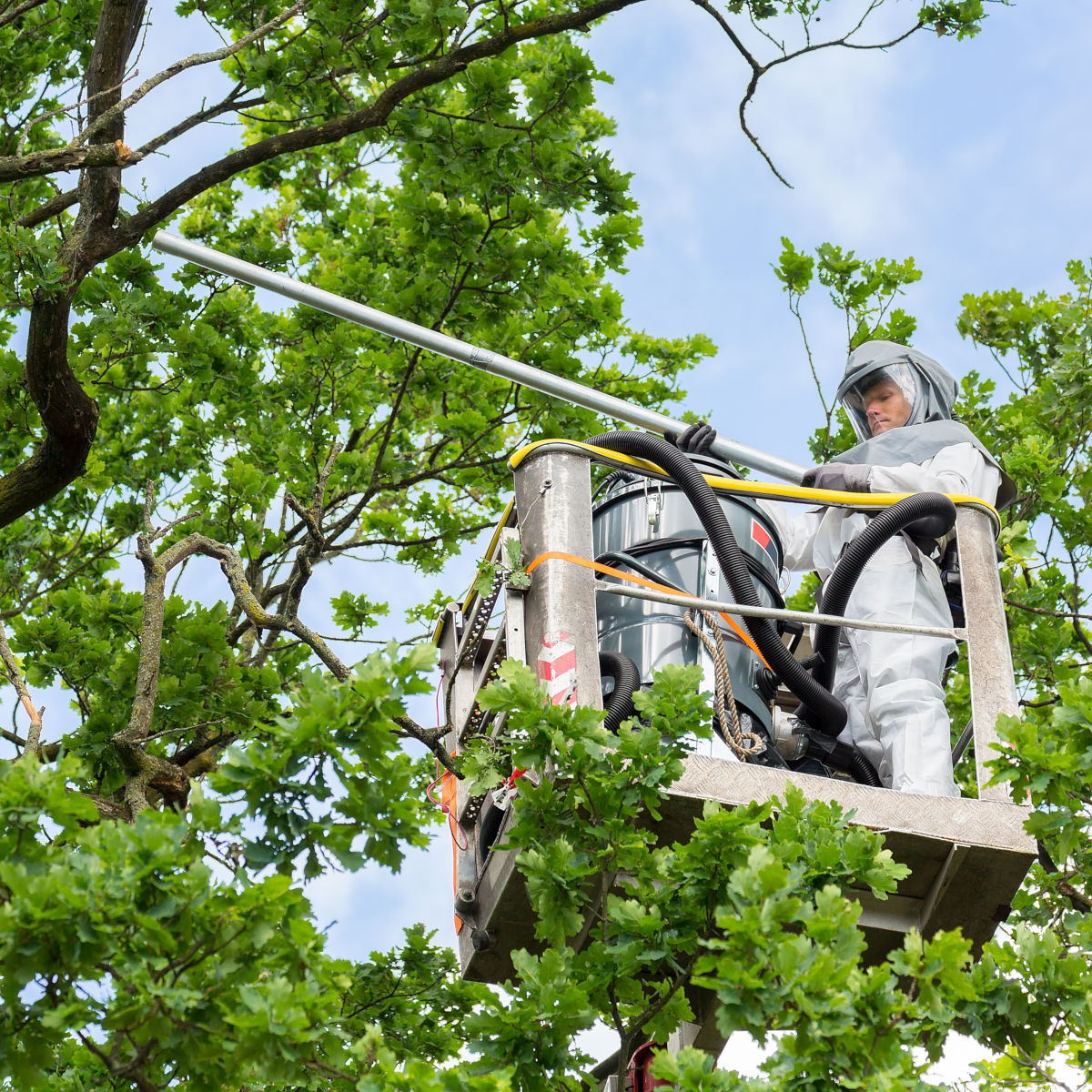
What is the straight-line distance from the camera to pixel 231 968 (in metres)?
4.71

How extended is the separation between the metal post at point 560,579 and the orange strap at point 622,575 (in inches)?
1.0

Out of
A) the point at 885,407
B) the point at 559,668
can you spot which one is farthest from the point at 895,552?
the point at 559,668

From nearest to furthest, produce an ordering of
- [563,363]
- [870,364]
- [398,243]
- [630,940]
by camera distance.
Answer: [630,940]
[870,364]
[563,363]
[398,243]

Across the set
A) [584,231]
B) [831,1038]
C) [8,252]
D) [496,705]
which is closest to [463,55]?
[8,252]

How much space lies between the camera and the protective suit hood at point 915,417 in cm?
793

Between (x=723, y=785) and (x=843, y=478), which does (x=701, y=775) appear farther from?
(x=843, y=478)

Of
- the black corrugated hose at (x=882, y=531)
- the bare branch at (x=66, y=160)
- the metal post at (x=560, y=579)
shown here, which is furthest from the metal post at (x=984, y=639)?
the bare branch at (x=66, y=160)

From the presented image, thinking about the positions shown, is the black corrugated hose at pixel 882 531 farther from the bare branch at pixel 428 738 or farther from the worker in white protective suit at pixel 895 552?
the bare branch at pixel 428 738

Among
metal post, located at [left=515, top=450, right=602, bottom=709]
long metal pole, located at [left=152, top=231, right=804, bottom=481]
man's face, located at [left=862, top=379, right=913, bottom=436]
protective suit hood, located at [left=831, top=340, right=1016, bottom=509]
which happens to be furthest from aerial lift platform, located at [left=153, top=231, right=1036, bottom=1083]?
long metal pole, located at [left=152, top=231, right=804, bottom=481]

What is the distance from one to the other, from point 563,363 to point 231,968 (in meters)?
7.71

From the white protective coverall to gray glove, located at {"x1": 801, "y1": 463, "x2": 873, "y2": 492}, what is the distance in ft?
0.13

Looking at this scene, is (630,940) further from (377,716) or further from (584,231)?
(584,231)

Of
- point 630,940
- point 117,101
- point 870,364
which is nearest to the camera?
point 630,940

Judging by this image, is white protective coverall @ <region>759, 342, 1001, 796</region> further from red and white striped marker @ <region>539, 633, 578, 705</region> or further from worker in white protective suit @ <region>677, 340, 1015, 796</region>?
red and white striped marker @ <region>539, 633, 578, 705</region>
